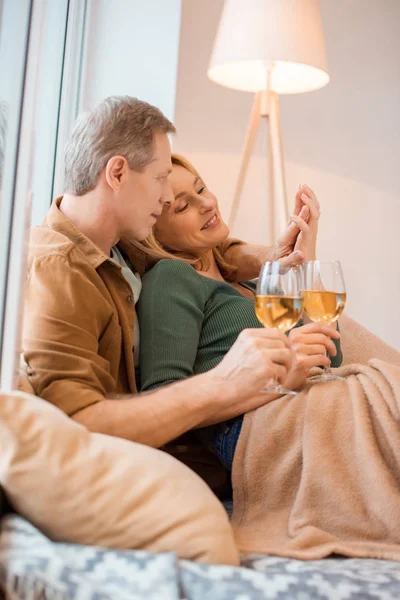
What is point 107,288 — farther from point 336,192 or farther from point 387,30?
point 387,30

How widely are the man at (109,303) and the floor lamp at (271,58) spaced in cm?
113

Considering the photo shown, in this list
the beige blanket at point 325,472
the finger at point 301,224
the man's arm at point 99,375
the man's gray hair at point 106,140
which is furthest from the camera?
the finger at point 301,224

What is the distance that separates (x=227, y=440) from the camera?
162cm

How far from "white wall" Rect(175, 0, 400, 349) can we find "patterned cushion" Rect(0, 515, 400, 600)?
284 cm

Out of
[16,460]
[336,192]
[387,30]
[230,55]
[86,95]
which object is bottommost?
[16,460]

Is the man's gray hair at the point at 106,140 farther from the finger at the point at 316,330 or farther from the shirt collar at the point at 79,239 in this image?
the finger at the point at 316,330

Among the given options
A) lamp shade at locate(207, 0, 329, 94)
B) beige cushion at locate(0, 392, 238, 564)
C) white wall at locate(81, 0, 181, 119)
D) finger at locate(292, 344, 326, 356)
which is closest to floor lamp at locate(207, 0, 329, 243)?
lamp shade at locate(207, 0, 329, 94)

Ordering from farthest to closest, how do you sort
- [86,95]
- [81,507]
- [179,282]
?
[86,95] → [179,282] → [81,507]

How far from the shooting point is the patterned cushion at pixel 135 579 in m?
0.97

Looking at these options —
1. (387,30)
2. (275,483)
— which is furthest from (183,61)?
(275,483)

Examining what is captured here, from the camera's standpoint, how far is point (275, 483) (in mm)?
1478

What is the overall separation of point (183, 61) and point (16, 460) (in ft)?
9.52

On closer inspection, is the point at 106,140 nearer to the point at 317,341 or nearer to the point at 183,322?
the point at 183,322

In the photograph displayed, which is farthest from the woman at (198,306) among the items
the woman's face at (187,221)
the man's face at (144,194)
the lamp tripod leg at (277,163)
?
the lamp tripod leg at (277,163)
